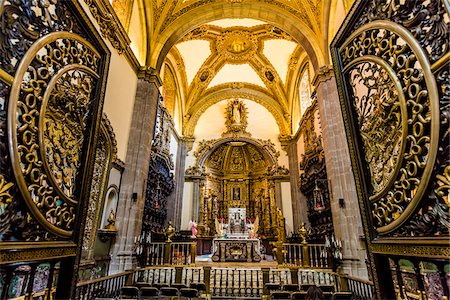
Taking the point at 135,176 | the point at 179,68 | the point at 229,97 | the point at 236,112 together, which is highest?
the point at 179,68

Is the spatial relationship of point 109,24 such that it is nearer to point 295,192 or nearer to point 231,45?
point 231,45

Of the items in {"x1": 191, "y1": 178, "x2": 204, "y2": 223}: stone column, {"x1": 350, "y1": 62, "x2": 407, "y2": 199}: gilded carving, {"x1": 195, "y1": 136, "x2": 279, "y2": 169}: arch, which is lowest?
{"x1": 350, "y1": 62, "x2": 407, "y2": 199}: gilded carving

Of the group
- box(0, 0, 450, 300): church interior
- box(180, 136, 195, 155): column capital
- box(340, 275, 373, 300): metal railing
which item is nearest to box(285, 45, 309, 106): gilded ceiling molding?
box(0, 0, 450, 300): church interior

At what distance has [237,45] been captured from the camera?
14414 millimetres

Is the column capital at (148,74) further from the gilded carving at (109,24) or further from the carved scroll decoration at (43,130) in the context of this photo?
the carved scroll decoration at (43,130)

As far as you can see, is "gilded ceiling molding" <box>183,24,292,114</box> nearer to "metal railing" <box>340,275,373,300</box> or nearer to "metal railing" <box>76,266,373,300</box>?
"metal railing" <box>76,266,373,300</box>

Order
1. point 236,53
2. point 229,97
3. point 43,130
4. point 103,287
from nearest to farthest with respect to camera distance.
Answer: point 43,130 < point 103,287 < point 236,53 < point 229,97

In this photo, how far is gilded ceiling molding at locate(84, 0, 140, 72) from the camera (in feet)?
21.2

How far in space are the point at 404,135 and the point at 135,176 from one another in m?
7.67

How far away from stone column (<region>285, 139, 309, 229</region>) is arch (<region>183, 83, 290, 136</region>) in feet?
5.26

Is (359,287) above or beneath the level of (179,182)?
beneath

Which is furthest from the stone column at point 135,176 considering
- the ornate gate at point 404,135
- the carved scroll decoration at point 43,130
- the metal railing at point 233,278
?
the ornate gate at point 404,135

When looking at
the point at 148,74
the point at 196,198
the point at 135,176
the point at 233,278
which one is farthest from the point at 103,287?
the point at 196,198

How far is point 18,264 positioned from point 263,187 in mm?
16502
